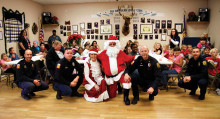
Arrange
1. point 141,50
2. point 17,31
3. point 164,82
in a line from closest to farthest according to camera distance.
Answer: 1. point 141,50
2. point 164,82
3. point 17,31

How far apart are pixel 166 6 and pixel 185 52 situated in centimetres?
322

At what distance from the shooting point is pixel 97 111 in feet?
9.97

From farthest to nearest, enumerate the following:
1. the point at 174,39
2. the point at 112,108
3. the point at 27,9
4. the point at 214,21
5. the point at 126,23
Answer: the point at 126,23 → the point at 27,9 → the point at 214,21 → the point at 174,39 → the point at 112,108

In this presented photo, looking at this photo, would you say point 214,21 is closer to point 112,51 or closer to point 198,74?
point 198,74

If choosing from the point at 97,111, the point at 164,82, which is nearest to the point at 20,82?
the point at 97,111

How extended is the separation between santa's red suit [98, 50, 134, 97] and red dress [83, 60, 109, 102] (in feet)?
0.47

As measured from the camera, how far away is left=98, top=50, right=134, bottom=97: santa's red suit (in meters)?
3.55

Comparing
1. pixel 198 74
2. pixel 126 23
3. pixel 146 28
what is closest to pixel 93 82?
pixel 198 74

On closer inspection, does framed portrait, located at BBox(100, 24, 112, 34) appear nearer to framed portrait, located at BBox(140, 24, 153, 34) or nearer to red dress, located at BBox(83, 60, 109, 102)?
framed portrait, located at BBox(140, 24, 153, 34)

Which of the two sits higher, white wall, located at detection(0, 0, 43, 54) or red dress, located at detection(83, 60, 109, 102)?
white wall, located at detection(0, 0, 43, 54)

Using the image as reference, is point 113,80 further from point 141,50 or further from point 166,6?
point 166,6

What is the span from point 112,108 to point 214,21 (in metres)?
6.68

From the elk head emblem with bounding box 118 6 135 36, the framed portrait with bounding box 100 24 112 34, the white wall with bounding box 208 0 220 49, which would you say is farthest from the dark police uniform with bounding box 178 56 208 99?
the framed portrait with bounding box 100 24 112 34

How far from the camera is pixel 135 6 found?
8.31 meters
